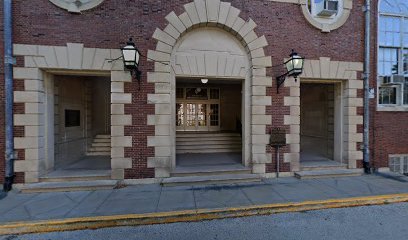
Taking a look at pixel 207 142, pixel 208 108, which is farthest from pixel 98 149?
pixel 208 108

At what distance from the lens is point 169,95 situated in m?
6.84

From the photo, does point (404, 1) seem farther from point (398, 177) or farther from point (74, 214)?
point (74, 214)

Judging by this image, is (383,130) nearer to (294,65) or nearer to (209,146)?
(294,65)

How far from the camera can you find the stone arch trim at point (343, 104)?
7492 mm

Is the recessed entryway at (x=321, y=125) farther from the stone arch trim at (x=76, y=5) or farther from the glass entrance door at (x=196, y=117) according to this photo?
the stone arch trim at (x=76, y=5)

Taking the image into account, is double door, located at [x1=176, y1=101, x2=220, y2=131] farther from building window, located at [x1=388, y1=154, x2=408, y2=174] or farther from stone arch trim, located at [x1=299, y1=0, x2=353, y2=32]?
building window, located at [x1=388, y1=154, x2=408, y2=174]

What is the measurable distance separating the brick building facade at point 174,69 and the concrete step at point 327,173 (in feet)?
1.17

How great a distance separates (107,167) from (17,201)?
2681mm

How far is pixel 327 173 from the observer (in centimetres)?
736

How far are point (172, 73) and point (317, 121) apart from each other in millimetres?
7572

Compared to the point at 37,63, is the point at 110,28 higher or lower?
higher

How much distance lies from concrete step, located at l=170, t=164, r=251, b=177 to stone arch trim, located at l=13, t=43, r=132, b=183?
167 centimetres

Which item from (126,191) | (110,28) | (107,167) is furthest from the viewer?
(107,167)

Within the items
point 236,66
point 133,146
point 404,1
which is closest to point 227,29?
point 236,66
